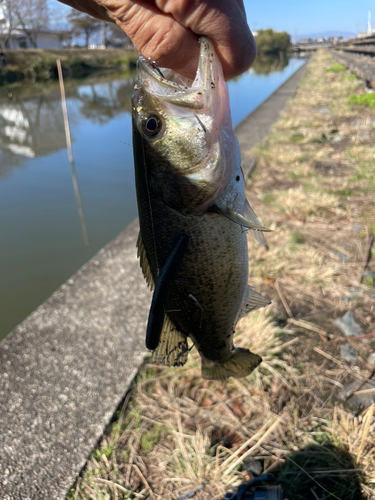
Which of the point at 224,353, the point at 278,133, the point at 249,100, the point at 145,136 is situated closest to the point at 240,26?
the point at 145,136

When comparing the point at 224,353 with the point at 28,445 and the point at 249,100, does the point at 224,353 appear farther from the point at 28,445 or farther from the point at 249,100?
the point at 249,100

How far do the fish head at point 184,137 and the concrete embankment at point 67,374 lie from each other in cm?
194

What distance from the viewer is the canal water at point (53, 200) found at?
5.40 metres

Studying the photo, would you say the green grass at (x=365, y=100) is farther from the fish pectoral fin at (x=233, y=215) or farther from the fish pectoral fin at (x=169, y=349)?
the fish pectoral fin at (x=169, y=349)

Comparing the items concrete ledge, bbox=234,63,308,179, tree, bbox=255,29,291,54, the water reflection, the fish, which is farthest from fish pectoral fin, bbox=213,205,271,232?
tree, bbox=255,29,291,54

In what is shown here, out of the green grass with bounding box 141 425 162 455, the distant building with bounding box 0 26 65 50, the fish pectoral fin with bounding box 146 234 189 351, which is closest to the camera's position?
the fish pectoral fin with bounding box 146 234 189 351

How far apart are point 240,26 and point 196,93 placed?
0.90 ft

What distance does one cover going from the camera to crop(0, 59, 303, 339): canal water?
540 cm

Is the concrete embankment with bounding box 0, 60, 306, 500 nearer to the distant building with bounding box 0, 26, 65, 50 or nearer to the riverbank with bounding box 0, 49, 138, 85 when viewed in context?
the riverbank with bounding box 0, 49, 138, 85

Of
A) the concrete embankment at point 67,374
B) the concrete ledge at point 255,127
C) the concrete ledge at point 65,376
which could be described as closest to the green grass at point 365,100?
the concrete ledge at point 255,127

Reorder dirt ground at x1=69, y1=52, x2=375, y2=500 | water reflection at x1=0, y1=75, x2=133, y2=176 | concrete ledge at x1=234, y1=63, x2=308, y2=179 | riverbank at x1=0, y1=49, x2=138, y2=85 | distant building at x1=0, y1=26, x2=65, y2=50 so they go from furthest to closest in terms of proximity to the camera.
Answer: distant building at x1=0, y1=26, x2=65, y2=50, riverbank at x1=0, y1=49, x2=138, y2=85, water reflection at x1=0, y1=75, x2=133, y2=176, concrete ledge at x1=234, y1=63, x2=308, y2=179, dirt ground at x1=69, y1=52, x2=375, y2=500

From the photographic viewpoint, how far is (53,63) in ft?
106

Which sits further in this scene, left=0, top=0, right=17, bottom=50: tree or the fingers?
left=0, top=0, right=17, bottom=50: tree

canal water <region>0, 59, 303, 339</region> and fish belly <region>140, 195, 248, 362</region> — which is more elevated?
fish belly <region>140, 195, 248, 362</region>
